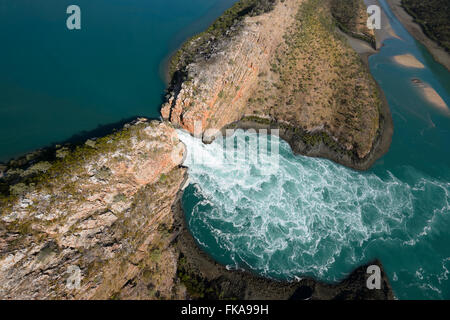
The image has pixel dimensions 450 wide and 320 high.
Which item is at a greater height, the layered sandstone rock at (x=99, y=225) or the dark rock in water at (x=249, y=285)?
the layered sandstone rock at (x=99, y=225)

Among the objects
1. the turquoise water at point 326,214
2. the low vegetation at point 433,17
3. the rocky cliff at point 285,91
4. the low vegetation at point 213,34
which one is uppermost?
the low vegetation at point 433,17

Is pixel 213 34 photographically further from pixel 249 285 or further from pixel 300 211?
pixel 249 285

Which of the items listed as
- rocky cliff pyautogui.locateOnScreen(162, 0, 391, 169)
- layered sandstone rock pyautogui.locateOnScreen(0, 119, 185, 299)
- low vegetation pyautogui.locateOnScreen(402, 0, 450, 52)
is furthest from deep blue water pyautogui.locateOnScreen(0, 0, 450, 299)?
low vegetation pyautogui.locateOnScreen(402, 0, 450, 52)

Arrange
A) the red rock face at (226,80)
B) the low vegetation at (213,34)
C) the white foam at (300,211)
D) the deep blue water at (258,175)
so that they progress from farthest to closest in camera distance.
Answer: the low vegetation at (213,34), the red rock face at (226,80), the deep blue water at (258,175), the white foam at (300,211)

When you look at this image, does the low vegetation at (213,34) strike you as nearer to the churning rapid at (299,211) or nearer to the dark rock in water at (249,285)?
the churning rapid at (299,211)

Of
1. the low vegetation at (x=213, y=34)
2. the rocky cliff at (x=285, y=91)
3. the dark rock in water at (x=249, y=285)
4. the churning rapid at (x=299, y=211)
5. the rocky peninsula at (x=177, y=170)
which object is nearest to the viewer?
the rocky peninsula at (x=177, y=170)

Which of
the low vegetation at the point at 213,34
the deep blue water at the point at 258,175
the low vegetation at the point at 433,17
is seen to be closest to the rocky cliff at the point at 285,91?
the low vegetation at the point at 213,34

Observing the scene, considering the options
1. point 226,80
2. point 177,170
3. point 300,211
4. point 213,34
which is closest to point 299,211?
point 300,211

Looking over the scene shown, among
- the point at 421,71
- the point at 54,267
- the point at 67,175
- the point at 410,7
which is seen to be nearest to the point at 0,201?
the point at 67,175

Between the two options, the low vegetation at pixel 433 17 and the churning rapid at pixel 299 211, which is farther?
the low vegetation at pixel 433 17
